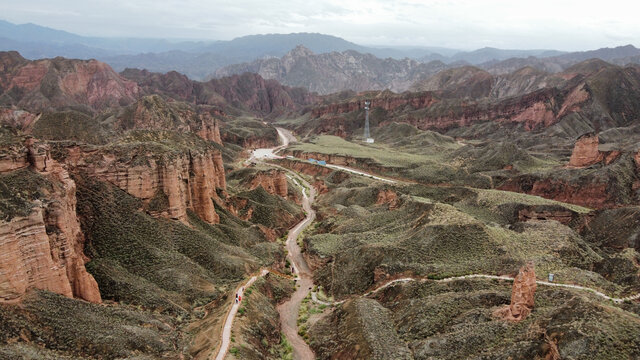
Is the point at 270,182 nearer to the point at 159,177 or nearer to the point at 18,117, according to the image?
the point at 159,177

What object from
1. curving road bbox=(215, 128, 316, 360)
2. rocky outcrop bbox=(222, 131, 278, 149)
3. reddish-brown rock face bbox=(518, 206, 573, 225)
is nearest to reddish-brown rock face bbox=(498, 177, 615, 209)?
reddish-brown rock face bbox=(518, 206, 573, 225)

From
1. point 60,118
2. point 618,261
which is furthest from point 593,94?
point 60,118

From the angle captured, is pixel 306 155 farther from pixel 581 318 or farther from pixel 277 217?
pixel 581 318

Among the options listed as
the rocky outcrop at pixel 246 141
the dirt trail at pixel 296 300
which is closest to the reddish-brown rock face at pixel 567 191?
the dirt trail at pixel 296 300

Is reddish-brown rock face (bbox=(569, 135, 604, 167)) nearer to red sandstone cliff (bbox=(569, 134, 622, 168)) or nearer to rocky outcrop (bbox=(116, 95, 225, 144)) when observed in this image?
red sandstone cliff (bbox=(569, 134, 622, 168))

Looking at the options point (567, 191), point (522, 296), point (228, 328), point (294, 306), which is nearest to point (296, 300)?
point (294, 306)

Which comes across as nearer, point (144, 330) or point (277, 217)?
point (144, 330)

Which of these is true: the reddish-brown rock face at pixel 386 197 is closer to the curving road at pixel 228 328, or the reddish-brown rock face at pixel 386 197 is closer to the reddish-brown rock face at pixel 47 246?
the curving road at pixel 228 328
